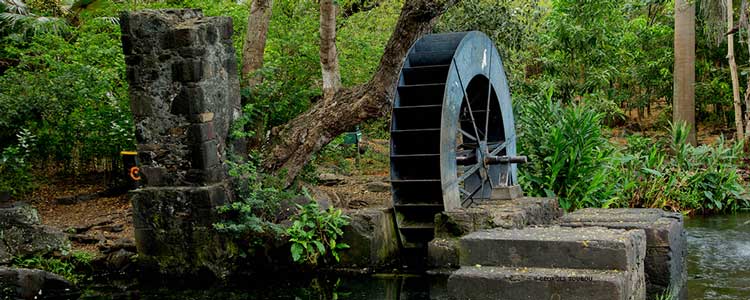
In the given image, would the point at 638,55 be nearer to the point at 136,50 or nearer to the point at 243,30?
the point at 243,30

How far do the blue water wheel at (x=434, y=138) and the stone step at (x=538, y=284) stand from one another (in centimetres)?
256

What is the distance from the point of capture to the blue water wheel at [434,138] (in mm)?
7383

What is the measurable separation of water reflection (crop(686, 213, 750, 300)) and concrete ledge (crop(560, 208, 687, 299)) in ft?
0.96

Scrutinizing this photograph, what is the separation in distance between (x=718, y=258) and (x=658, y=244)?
2.23 metres

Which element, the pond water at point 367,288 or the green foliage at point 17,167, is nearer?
the pond water at point 367,288

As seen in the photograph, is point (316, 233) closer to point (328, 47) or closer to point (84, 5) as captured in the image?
point (328, 47)

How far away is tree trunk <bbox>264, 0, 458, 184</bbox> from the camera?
8219 mm

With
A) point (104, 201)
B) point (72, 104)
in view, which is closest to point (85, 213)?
point (104, 201)

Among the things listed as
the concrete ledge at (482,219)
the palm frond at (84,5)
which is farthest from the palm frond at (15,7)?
the concrete ledge at (482,219)

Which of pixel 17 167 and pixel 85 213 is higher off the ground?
pixel 17 167

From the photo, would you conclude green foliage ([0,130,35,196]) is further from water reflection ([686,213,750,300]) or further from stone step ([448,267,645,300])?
water reflection ([686,213,750,300])

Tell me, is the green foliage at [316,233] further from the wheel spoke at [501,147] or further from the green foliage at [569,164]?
the green foliage at [569,164]

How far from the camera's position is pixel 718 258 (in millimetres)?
7703

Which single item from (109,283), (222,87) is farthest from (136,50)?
(109,283)
